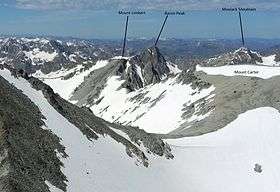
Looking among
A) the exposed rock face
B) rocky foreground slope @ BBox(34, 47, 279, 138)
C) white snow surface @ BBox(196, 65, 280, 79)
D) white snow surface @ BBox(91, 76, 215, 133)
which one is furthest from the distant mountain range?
white snow surface @ BBox(196, 65, 280, 79)

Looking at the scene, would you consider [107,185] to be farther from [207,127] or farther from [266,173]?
[207,127]

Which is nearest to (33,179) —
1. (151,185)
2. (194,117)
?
(151,185)

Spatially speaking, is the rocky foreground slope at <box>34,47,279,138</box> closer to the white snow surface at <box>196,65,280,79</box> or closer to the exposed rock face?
the white snow surface at <box>196,65,280,79</box>

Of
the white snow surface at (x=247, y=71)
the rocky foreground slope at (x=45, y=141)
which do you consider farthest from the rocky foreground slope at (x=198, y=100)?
the rocky foreground slope at (x=45, y=141)

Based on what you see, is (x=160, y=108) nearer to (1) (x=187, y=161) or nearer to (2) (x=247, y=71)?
(2) (x=247, y=71)

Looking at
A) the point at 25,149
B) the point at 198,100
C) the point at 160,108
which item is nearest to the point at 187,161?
the point at 25,149

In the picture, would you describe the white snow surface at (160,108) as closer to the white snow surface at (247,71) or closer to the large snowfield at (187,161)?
the white snow surface at (247,71)
